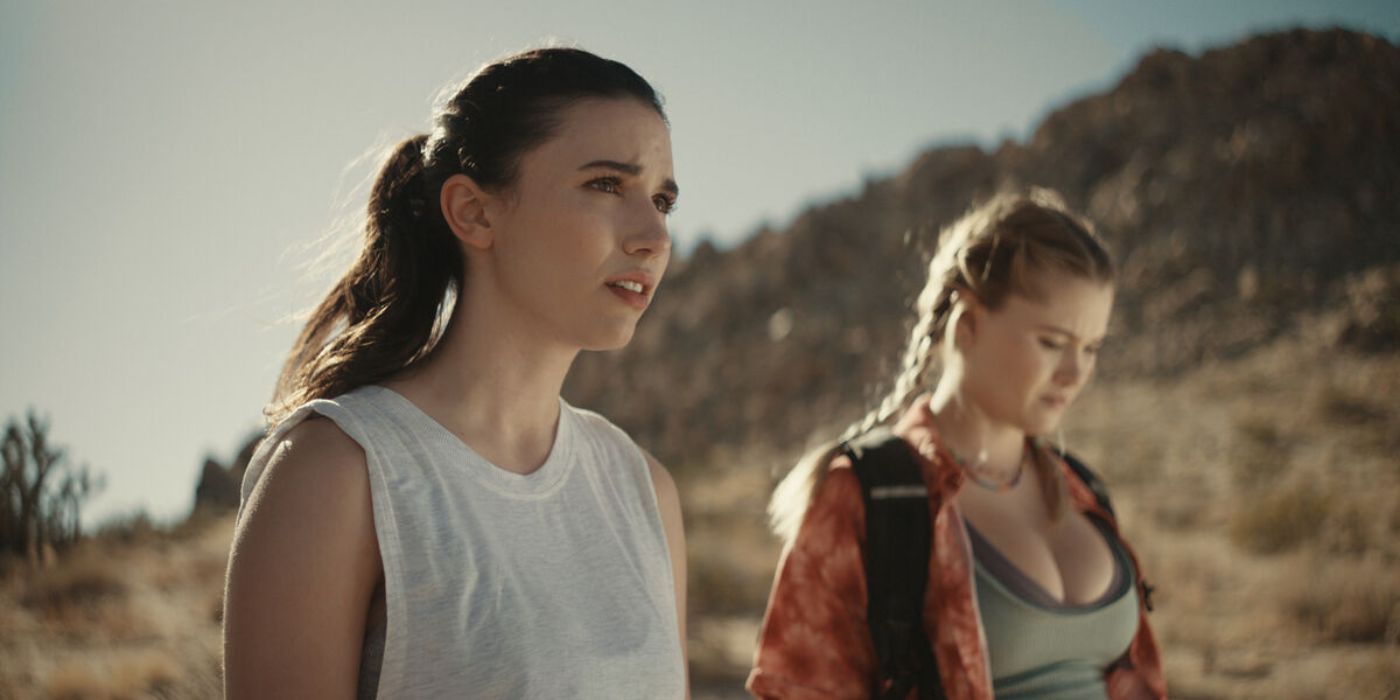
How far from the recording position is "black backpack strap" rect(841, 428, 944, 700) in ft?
7.24

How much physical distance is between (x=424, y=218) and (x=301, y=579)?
764 millimetres

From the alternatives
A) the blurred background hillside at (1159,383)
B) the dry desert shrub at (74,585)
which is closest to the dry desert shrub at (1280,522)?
the blurred background hillside at (1159,383)

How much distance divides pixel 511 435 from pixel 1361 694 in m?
7.10

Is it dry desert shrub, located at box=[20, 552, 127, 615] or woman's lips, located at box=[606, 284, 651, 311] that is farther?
dry desert shrub, located at box=[20, 552, 127, 615]

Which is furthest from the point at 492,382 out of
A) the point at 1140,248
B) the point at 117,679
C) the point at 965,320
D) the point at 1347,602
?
the point at 1140,248

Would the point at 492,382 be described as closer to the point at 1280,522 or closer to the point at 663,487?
the point at 663,487

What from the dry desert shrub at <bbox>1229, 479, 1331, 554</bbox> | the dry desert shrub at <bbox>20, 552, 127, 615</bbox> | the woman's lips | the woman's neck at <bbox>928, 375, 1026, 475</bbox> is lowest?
the dry desert shrub at <bbox>1229, 479, 1331, 554</bbox>

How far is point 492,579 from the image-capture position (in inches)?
58.9

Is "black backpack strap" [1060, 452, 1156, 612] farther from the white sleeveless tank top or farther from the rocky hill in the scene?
the rocky hill

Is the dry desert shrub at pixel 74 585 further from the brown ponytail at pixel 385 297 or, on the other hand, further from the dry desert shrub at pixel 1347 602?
the dry desert shrub at pixel 1347 602

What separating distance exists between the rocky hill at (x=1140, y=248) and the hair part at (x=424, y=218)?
17.6 meters

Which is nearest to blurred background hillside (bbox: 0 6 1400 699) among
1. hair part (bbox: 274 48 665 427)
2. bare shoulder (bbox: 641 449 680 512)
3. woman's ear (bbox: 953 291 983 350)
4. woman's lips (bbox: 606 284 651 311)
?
woman's ear (bbox: 953 291 983 350)

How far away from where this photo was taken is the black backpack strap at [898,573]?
7.24 ft

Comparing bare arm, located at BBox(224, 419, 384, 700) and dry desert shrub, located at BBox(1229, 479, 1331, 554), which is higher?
bare arm, located at BBox(224, 419, 384, 700)
